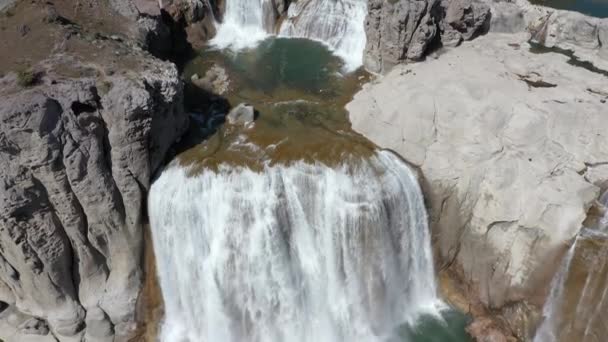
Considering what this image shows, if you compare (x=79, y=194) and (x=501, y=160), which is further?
(x=501, y=160)

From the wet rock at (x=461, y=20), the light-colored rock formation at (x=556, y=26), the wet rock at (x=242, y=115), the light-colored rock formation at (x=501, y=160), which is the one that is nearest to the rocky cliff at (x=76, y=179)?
the wet rock at (x=242, y=115)

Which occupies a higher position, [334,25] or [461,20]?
[461,20]

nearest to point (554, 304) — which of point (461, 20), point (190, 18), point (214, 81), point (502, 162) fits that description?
point (502, 162)

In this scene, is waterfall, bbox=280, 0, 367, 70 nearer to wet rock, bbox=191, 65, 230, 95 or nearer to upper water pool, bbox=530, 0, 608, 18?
wet rock, bbox=191, 65, 230, 95

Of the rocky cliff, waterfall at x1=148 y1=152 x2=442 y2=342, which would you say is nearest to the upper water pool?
waterfall at x1=148 y1=152 x2=442 y2=342

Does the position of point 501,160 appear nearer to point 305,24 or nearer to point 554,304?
point 554,304

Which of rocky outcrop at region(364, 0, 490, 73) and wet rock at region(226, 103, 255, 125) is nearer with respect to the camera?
wet rock at region(226, 103, 255, 125)

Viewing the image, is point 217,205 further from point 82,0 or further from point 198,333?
point 82,0

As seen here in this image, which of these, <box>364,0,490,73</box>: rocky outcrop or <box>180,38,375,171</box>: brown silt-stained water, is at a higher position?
<box>364,0,490,73</box>: rocky outcrop
